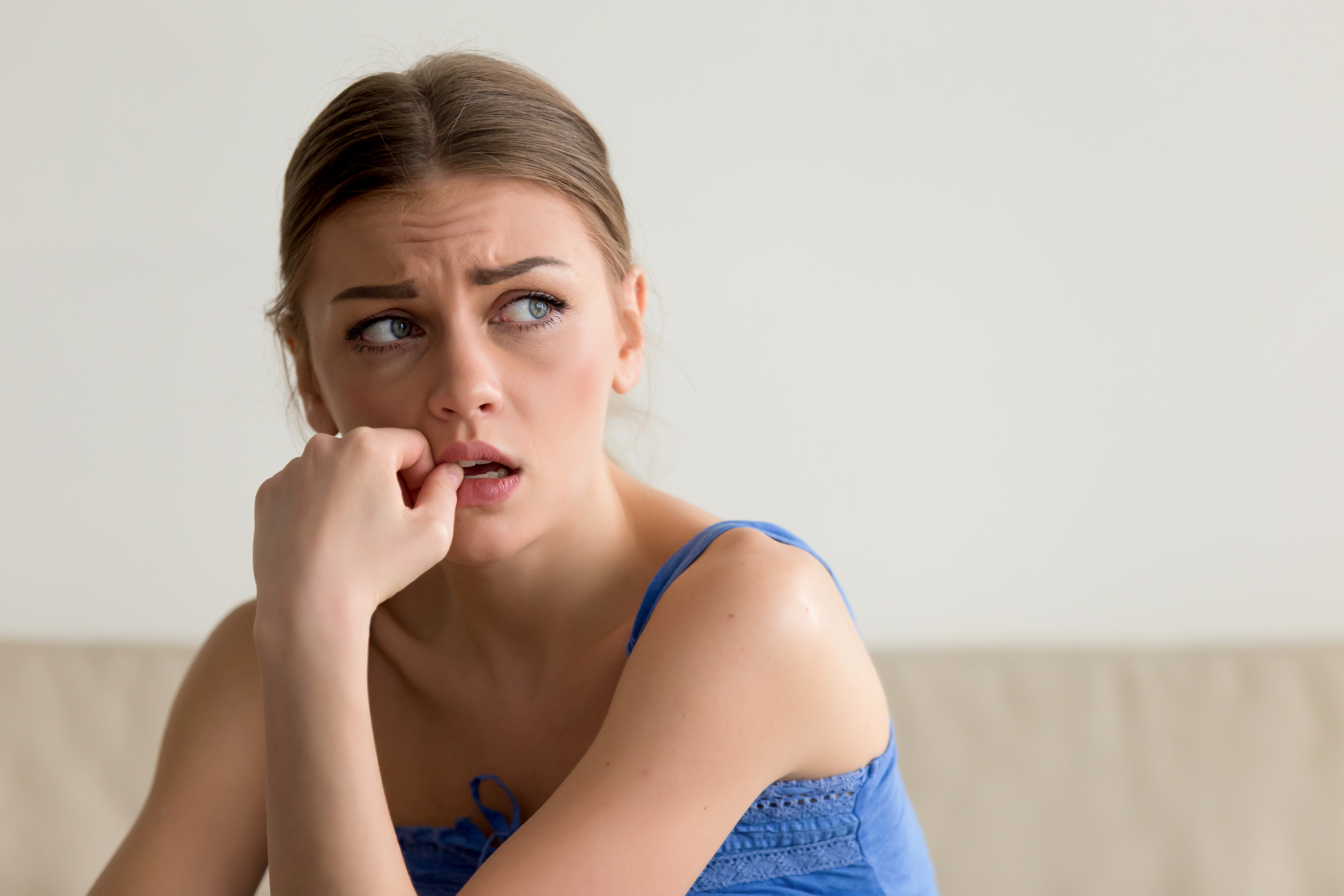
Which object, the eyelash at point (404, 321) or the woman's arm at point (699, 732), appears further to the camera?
the eyelash at point (404, 321)

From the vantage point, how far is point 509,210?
48.4 inches

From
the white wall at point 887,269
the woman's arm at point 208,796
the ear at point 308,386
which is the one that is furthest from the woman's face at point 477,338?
the white wall at point 887,269

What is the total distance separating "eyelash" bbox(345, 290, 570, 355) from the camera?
122 centimetres

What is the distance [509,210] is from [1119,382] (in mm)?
1530

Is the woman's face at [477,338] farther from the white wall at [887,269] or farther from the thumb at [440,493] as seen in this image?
the white wall at [887,269]

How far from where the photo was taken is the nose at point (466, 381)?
1161 millimetres

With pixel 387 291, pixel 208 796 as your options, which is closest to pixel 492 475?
pixel 387 291

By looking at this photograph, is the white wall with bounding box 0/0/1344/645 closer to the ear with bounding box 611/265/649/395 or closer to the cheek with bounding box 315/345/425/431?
the ear with bounding box 611/265/649/395

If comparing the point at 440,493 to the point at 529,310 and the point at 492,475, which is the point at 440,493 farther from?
the point at 529,310

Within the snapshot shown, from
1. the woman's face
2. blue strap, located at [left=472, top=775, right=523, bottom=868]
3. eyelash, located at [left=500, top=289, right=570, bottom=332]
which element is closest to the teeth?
the woman's face

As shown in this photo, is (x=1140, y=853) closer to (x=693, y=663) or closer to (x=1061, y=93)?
(x=693, y=663)

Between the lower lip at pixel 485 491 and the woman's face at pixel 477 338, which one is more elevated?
the woman's face at pixel 477 338

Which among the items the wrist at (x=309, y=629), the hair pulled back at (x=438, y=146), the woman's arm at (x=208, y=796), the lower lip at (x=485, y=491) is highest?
the hair pulled back at (x=438, y=146)

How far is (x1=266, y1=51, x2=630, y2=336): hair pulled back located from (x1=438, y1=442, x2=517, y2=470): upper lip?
281 millimetres
